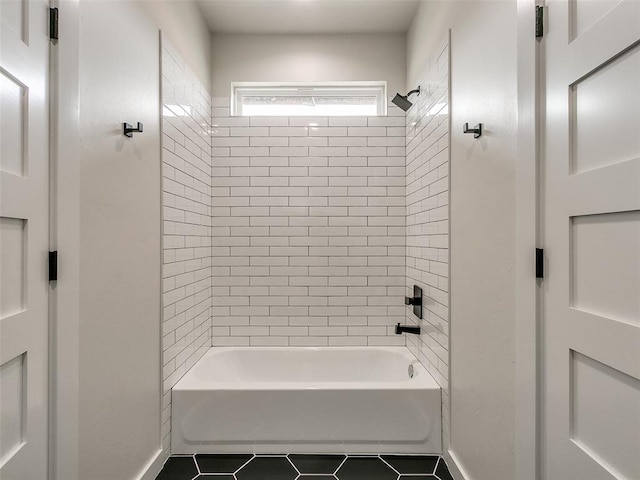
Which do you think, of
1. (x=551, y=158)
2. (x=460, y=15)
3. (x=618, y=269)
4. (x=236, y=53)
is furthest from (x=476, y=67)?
(x=236, y=53)

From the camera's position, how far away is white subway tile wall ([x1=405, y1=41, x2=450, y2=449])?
76.0 inches

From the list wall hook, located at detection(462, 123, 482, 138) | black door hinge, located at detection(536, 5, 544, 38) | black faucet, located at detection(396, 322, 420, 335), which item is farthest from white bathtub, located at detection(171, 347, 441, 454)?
black door hinge, located at detection(536, 5, 544, 38)

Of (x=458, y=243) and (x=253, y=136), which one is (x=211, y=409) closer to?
(x=458, y=243)

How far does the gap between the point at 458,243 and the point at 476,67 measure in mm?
804

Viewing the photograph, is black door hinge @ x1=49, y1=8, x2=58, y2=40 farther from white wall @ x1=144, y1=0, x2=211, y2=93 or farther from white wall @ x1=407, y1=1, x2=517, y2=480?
white wall @ x1=407, y1=1, x2=517, y2=480

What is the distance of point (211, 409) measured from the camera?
79.5 inches

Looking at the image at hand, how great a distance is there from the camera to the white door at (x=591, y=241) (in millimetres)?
811

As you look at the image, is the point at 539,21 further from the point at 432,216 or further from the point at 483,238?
the point at 432,216

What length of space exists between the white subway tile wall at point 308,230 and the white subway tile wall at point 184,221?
14 cm

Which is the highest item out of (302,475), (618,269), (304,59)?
(304,59)

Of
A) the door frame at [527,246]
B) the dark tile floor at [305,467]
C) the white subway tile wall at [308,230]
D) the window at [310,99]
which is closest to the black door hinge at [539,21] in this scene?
the door frame at [527,246]

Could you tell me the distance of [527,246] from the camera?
115 cm

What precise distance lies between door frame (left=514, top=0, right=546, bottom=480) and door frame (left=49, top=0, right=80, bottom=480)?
149 cm

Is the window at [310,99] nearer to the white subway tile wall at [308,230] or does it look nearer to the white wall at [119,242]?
the white subway tile wall at [308,230]
